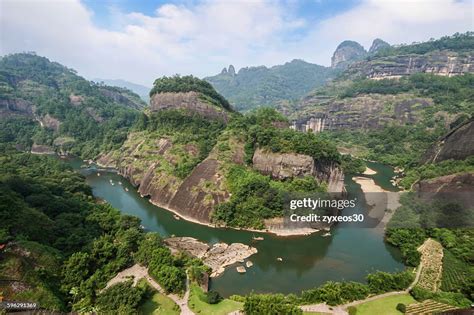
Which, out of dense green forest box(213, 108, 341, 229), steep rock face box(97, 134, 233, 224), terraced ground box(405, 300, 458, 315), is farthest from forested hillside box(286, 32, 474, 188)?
terraced ground box(405, 300, 458, 315)

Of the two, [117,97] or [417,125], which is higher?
[117,97]

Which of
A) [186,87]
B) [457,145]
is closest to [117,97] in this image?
[186,87]

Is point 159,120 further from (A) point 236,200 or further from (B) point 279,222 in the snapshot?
(B) point 279,222

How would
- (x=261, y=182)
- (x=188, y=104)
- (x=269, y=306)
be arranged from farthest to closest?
(x=188, y=104)
(x=261, y=182)
(x=269, y=306)

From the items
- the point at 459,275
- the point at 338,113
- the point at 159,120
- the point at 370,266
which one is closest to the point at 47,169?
the point at 159,120

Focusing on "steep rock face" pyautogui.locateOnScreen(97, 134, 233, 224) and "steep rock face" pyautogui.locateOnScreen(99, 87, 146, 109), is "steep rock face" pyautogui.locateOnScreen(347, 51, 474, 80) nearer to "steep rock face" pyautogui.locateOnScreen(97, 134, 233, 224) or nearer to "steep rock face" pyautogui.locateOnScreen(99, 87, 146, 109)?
"steep rock face" pyautogui.locateOnScreen(99, 87, 146, 109)

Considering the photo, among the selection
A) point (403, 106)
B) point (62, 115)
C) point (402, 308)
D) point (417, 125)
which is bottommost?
point (402, 308)

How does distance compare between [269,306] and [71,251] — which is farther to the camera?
[71,251]
